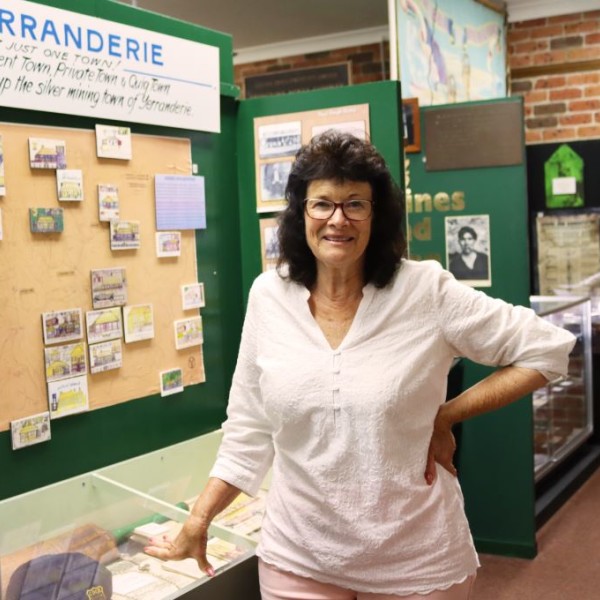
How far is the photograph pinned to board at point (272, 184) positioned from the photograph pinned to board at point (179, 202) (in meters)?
0.28

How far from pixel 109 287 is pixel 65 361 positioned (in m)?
0.29

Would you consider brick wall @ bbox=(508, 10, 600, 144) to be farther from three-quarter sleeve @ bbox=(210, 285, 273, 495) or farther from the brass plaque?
three-quarter sleeve @ bbox=(210, 285, 273, 495)

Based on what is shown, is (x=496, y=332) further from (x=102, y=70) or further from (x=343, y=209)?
(x=102, y=70)

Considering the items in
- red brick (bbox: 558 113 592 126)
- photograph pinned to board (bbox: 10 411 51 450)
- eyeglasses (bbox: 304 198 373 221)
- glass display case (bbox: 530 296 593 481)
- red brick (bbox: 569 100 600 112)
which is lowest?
glass display case (bbox: 530 296 593 481)

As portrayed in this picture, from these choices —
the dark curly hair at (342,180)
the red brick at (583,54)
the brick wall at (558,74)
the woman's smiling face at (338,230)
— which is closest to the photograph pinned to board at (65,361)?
the dark curly hair at (342,180)

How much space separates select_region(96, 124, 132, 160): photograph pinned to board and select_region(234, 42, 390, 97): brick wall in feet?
14.1

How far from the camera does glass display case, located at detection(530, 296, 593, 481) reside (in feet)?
16.1

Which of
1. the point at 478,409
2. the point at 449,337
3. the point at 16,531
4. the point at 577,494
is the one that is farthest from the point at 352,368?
the point at 577,494

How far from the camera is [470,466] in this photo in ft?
14.1

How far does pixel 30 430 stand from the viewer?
8.13ft

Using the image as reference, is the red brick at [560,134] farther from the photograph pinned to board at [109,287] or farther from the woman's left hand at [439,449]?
the woman's left hand at [439,449]

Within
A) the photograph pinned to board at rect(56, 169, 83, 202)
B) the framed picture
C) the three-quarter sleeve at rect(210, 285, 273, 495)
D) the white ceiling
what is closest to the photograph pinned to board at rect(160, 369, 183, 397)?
the photograph pinned to board at rect(56, 169, 83, 202)

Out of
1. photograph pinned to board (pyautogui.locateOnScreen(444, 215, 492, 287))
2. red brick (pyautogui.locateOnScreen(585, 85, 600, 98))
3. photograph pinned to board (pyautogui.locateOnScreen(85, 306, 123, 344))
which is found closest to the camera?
photograph pinned to board (pyautogui.locateOnScreen(85, 306, 123, 344))

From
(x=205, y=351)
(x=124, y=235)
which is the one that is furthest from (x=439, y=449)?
(x=205, y=351)
